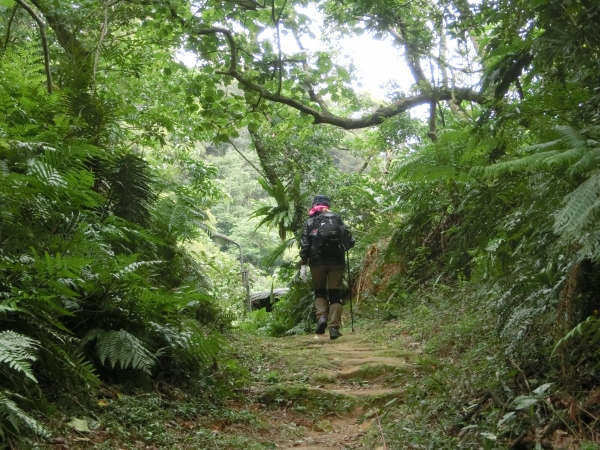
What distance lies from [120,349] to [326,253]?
13.8 feet

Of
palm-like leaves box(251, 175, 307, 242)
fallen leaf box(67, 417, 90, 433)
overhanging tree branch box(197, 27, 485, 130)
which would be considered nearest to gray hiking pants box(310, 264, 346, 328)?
overhanging tree branch box(197, 27, 485, 130)

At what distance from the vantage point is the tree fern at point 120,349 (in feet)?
12.6

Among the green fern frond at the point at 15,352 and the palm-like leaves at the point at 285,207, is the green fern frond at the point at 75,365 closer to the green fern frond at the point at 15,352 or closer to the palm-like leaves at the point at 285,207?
the green fern frond at the point at 15,352

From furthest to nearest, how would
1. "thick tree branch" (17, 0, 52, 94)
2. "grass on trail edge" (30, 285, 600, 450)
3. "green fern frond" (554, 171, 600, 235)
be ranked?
"thick tree branch" (17, 0, 52, 94) → "grass on trail edge" (30, 285, 600, 450) → "green fern frond" (554, 171, 600, 235)

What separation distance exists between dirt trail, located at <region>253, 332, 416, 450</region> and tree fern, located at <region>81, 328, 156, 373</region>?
3.93ft

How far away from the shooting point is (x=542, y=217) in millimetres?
3482

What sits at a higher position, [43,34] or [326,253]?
[43,34]

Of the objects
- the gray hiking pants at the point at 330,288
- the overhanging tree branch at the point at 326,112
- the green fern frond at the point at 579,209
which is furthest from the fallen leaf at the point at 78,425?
the overhanging tree branch at the point at 326,112

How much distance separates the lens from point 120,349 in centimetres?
390

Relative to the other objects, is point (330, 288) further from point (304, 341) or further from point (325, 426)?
point (325, 426)

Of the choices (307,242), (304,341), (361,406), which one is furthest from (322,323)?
(361,406)

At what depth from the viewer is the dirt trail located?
464 centimetres

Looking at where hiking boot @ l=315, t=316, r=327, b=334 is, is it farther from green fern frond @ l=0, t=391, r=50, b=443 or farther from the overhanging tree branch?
green fern frond @ l=0, t=391, r=50, b=443

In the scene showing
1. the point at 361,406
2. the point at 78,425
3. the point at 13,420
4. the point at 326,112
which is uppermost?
the point at 326,112
